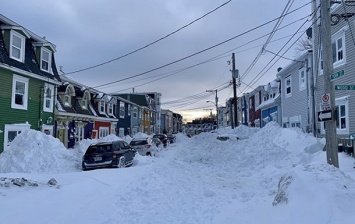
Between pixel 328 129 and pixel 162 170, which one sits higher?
pixel 328 129

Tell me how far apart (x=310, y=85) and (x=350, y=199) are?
1700 centimetres

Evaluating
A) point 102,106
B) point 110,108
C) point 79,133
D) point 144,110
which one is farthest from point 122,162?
point 144,110

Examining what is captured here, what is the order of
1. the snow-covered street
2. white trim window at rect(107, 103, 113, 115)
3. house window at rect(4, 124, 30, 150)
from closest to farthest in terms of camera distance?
the snow-covered street, house window at rect(4, 124, 30, 150), white trim window at rect(107, 103, 113, 115)

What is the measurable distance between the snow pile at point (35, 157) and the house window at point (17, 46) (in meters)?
5.63

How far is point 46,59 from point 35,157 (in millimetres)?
10303

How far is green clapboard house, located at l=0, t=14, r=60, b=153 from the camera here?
64.2 ft

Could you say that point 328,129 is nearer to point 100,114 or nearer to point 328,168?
point 328,168

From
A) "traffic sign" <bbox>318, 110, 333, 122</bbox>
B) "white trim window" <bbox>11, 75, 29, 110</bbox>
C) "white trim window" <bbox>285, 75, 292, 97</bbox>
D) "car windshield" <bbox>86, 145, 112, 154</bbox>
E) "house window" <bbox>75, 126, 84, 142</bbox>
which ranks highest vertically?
"white trim window" <bbox>285, 75, 292, 97</bbox>

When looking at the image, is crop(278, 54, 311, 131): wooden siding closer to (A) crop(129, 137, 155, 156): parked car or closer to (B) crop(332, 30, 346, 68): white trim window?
(B) crop(332, 30, 346, 68): white trim window

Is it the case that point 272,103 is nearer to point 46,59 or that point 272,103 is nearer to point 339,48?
point 339,48

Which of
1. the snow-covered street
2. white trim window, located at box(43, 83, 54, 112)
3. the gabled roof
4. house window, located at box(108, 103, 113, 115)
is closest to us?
the snow-covered street

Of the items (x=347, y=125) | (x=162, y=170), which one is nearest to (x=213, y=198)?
(x=162, y=170)

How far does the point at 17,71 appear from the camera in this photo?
1995cm

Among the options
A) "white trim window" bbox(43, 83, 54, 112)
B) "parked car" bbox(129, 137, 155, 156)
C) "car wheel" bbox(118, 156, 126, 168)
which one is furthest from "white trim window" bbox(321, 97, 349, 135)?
"white trim window" bbox(43, 83, 54, 112)
